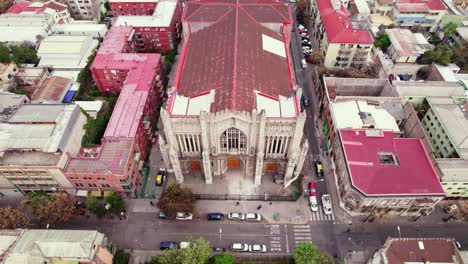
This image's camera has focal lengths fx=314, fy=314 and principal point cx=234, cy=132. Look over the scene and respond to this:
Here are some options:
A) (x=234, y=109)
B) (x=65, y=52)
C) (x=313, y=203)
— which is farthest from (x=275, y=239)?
(x=65, y=52)

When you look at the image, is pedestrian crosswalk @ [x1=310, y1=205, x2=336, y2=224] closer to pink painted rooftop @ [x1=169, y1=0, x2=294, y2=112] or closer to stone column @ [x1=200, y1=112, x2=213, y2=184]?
stone column @ [x1=200, y1=112, x2=213, y2=184]

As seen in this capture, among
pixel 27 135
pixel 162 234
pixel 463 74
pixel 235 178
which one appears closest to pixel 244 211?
pixel 235 178

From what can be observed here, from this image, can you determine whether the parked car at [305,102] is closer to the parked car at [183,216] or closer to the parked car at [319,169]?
the parked car at [319,169]

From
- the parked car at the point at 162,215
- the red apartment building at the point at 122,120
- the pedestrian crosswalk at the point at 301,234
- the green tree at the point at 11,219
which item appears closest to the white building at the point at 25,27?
the red apartment building at the point at 122,120

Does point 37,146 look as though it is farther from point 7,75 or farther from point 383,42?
point 383,42

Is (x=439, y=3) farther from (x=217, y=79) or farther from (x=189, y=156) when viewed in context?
(x=189, y=156)

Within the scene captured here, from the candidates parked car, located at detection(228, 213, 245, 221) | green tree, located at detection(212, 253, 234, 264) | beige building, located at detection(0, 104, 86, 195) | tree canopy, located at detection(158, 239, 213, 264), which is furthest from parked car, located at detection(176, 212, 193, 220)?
beige building, located at detection(0, 104, 86, 195)
